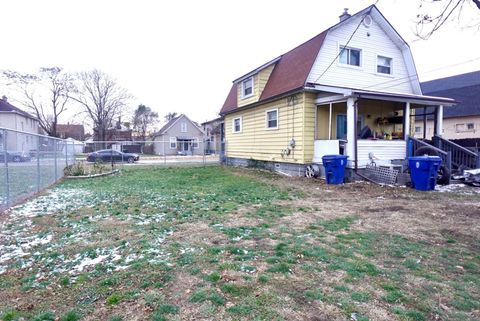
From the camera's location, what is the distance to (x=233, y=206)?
6.59m

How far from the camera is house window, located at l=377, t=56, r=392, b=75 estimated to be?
42.9ft

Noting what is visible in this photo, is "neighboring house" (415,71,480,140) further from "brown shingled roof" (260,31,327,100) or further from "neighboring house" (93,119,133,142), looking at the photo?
"neighboring house" (93,119,133,142)

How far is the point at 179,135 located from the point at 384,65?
3312 cm

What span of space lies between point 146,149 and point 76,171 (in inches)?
1176

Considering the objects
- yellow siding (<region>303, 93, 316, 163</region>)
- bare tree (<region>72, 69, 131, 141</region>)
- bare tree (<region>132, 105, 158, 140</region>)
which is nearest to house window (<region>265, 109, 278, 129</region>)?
yellow siding (<region>303, 93, 316, 163</region>)

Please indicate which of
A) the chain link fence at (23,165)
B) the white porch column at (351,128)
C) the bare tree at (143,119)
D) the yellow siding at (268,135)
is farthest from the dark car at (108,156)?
the bare tree at (143,119)

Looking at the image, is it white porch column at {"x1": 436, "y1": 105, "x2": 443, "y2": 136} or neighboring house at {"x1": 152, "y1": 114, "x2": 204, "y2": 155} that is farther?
neighboring house at {"x1": 152, "y1": 114, "x2": 204, "y2": 155}

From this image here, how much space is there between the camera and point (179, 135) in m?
42.5

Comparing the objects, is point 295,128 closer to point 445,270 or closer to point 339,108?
point 339,108

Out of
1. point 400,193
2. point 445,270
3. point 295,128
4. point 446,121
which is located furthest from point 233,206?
point 446,121

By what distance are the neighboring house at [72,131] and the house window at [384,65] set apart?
184 ft

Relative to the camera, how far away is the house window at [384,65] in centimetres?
1309

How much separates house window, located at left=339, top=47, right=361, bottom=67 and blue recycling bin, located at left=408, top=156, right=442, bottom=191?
551cm

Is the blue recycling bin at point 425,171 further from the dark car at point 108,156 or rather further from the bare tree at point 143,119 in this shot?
the bare tree at point 143,119
